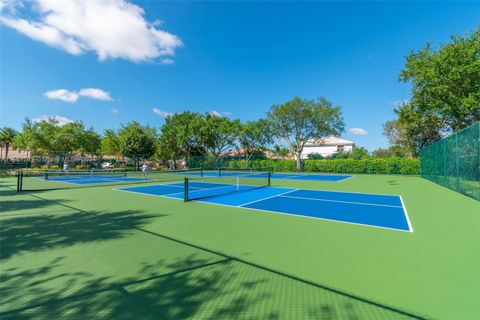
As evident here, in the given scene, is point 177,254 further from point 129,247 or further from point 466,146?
point 466,146

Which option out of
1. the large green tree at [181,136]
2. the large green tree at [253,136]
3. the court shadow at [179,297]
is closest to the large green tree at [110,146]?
the large green tree at [181,136]

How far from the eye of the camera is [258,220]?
636 centimetres

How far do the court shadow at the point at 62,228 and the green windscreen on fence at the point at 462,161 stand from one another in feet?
38.6

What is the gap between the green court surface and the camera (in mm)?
2584

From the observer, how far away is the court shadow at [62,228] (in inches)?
179

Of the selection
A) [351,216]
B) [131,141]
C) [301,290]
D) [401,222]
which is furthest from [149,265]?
[131,141]

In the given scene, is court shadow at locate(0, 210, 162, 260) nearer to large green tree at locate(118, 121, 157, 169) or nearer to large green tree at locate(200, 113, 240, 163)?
large green tree at locate(118, 121, 157, 169)

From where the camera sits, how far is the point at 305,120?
1284 inches

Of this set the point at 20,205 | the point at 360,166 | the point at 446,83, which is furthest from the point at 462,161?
the point at 360,166

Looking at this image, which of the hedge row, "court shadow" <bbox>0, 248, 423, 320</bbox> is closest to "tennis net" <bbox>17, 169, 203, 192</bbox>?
"court shadow" <bbox>0, 248, 423, 320</bbox>

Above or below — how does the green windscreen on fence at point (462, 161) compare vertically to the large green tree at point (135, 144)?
below

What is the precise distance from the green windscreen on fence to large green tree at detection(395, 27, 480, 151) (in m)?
6.35

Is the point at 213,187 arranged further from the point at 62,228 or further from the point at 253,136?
the point at 253,136

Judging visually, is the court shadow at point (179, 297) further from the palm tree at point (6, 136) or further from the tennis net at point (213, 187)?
the palm tree at point (6, 136)
